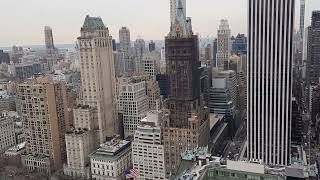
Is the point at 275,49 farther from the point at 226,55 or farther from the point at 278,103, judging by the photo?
the point at 226,55

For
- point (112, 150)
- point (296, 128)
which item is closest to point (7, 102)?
point (112, 150)

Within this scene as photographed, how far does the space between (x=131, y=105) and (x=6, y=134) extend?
73.5 ft

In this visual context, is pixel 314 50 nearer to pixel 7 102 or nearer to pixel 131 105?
pixel 131 105

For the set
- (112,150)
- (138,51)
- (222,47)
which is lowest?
(112,150)

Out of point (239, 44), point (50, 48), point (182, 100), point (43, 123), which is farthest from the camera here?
point (50, 48)

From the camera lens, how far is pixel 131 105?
63.0 meters

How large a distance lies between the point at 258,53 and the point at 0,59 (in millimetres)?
118238

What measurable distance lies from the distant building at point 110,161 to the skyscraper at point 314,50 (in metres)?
56.6

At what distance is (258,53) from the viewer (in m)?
49.1

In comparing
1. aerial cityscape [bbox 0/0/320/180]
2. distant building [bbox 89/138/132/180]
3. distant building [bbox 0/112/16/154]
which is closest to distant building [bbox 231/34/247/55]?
aerial cityscape [bbox 0/0/320/180]

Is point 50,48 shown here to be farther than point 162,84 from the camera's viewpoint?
Yes

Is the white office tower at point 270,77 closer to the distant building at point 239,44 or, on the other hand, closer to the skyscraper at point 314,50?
the skyscraper at point 314,50

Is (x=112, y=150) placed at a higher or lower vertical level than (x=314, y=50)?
lower

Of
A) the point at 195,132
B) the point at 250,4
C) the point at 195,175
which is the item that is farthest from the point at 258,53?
the point at 195,175
